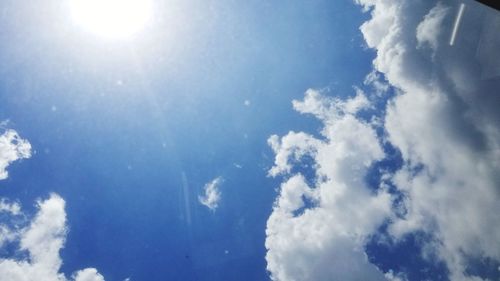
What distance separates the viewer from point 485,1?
6.22 meters

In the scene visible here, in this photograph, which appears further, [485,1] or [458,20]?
[458,20]

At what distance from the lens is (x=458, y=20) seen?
12078 millimetres

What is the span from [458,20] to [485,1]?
700 centimetres

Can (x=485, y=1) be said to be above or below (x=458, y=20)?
below
